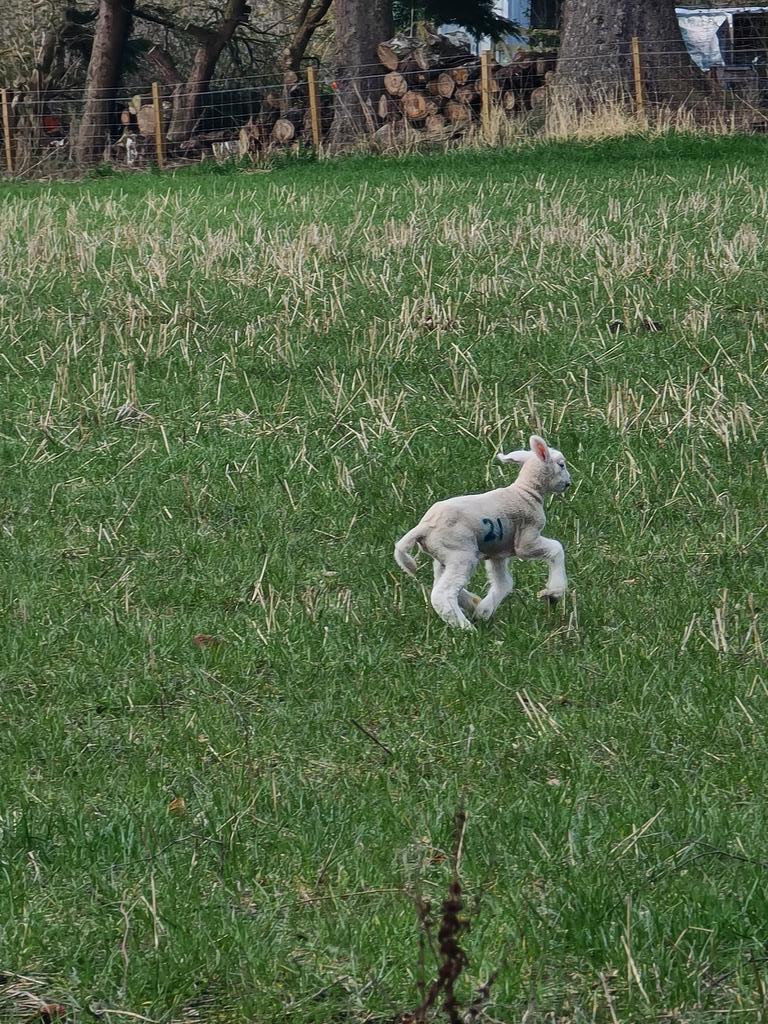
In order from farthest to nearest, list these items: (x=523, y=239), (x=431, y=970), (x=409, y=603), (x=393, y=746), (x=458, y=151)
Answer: (x=458, y=151)
(x=523, y=239)
(x=409, y=603)
(x=393, y=746)
(x=431, y=970)

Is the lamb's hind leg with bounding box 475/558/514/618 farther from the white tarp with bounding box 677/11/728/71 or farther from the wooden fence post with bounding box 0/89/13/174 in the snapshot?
the white tarp with bounding box 677/11/728/71

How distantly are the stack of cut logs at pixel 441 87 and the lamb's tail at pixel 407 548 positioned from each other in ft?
69.6

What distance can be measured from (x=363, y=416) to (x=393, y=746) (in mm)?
3199

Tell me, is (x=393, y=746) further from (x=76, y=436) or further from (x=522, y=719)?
(x=76, y=436)

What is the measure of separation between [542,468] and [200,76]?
27681 mm

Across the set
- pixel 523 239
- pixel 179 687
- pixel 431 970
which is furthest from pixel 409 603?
pixel 523 239

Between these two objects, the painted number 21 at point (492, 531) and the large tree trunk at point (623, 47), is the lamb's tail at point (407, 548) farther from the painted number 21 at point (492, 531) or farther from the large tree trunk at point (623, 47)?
the large tree trunk at point (623, 47)

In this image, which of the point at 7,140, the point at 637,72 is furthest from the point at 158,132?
the point at 637,72

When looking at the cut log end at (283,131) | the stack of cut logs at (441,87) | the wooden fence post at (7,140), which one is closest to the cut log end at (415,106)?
the stack of cut logs at (441,87)

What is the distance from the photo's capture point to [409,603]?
4.58 meters

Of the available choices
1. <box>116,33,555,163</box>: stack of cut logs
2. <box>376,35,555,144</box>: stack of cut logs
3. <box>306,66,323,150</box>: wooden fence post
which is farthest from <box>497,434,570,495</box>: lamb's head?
Answer: <box>306,66,323,150</box>: wooden fence post

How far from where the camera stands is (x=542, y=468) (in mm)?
4367

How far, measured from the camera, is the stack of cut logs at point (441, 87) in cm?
2502

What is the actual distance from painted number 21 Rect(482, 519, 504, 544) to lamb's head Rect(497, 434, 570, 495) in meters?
0.24
